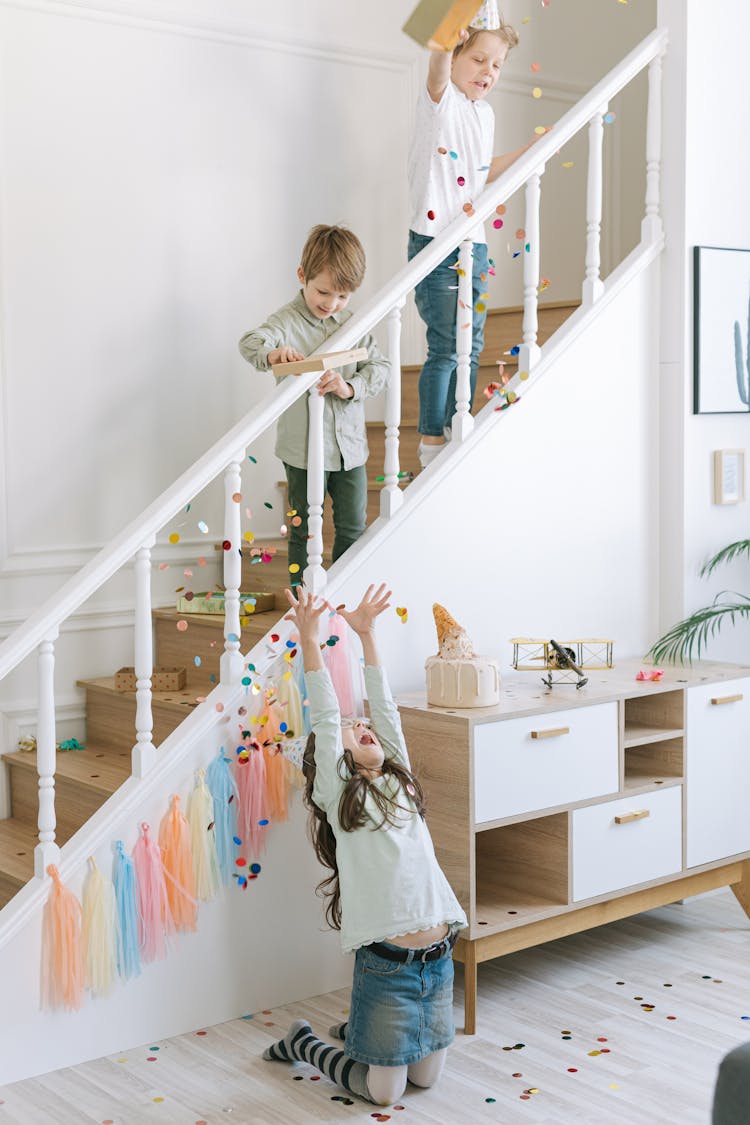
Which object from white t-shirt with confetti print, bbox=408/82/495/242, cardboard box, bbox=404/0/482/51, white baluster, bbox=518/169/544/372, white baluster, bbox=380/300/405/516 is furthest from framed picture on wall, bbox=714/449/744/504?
cardboard box, bbox=404/0/482/51

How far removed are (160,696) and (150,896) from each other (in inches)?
27.2

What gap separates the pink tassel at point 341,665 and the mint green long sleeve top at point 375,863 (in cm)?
37

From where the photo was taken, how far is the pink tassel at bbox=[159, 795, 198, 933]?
2.78 m

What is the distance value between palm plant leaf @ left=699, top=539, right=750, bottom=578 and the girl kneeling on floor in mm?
1511

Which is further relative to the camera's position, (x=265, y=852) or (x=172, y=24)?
(x=172, y=24)

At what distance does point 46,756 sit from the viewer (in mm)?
2604

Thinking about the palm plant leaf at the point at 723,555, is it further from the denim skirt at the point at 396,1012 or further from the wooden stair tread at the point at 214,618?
the denim skirt at the point at 396,1012

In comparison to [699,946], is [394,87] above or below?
above

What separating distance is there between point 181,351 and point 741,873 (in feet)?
7.05

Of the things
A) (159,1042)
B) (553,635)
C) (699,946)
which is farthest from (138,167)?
(699,946)

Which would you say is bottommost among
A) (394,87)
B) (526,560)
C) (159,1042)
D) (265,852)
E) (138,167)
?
(159,1042)

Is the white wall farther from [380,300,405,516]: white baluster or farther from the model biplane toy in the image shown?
[380,300,405,516]: white baluster

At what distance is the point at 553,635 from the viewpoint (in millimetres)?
3582

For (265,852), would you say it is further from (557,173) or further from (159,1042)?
(557,173)
